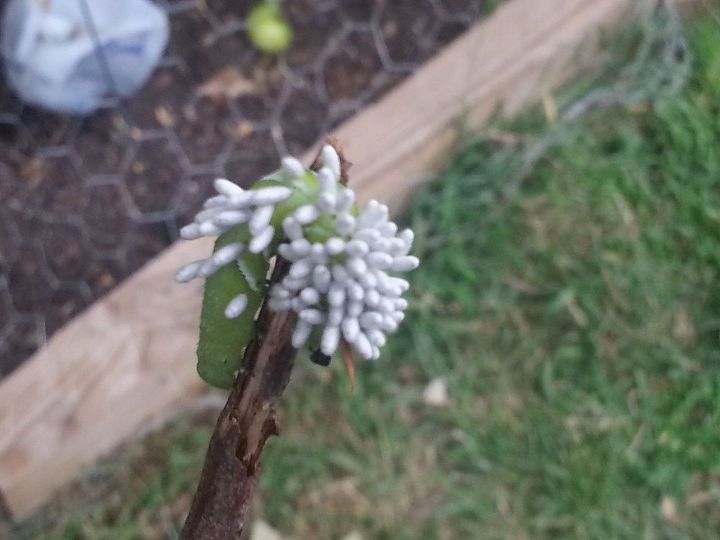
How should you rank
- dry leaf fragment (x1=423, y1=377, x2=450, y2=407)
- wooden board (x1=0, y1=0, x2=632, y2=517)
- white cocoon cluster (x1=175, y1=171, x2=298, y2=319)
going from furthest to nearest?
dry leaf fragment (x1=423, y1=377, x2=450, y2=407), wooden board (x1=0, y1=0, x2=632, y2=517), white cocoon cluster (x1=175, y1=171, x2=298, y2=319)

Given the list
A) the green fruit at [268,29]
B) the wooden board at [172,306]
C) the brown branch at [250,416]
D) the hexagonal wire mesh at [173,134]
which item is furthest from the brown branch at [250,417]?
the green fruit at [268,29]

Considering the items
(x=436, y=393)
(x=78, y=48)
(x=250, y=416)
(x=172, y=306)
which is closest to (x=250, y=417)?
(x=250, y=416)

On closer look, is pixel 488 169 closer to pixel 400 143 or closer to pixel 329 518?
pixel 400 143

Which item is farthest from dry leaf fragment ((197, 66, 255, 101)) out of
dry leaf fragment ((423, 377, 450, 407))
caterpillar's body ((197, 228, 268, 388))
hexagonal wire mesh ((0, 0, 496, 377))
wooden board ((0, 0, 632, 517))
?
caterpillar's body ((197, 228, 268, 388))

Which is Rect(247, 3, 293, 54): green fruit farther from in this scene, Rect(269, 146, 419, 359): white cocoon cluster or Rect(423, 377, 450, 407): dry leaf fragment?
Rect(269, 146, 419, 359): white cocoon cluster

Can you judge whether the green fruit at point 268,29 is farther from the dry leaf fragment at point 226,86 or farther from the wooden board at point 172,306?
the wooden board at point 172,306

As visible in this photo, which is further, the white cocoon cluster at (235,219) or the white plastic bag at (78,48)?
the white plastic bag at (78,48)
